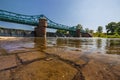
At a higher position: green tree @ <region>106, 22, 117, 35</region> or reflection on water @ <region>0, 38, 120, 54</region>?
green tree @ <region>106, 22, 117, 35</region>

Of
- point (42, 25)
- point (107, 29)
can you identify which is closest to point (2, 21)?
point (42, 25)

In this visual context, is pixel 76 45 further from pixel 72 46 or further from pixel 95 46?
pixel 95 46

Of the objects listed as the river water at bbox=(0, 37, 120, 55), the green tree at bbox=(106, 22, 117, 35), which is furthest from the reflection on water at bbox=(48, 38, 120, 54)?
the green tree at bbox=(106, 22, 117, 35)

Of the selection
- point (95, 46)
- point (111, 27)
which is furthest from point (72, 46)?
point (111, 27)

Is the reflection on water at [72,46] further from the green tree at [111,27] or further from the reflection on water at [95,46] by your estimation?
the green tree at [111,27]

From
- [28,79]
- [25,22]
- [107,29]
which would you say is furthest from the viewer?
[107,29]

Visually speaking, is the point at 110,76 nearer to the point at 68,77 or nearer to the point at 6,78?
the point at 68,77

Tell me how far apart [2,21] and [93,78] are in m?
38.7

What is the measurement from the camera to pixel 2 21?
3406 cm

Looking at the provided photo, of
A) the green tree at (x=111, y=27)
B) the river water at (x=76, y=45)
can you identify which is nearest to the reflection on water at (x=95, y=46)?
the river water at (x=76, y=45)

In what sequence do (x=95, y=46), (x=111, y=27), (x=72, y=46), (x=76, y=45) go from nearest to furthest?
(x=72, y=46)
(x=95, y=46)
(x=76, y=45)
(x=111, y=27)

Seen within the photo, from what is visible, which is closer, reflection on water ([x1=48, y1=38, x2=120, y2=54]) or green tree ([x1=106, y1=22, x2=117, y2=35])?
reflection on water ([x1=48, y1=38, x2=120, y2=54])

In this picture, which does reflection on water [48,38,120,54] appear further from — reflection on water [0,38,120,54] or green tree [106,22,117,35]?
green tree [106,22,117,35]

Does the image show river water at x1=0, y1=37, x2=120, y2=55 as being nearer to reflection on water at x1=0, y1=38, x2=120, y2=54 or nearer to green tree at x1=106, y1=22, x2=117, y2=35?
reflection on water at x1=0, y1=38, x2=120, y2=54
